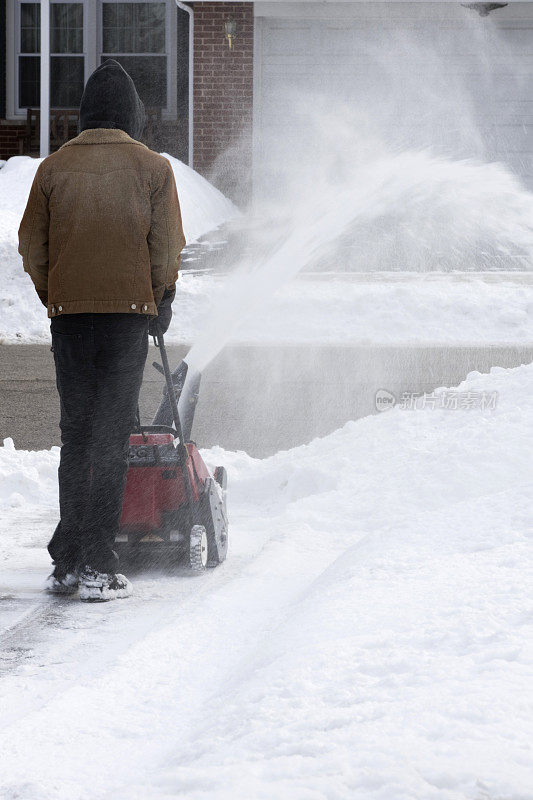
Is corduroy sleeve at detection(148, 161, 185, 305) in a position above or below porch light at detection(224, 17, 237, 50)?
below

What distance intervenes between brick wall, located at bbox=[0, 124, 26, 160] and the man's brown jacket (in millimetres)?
16437

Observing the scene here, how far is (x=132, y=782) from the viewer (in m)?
2.29

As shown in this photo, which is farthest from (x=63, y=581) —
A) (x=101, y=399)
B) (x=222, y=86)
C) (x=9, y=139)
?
(x=9, y=139)

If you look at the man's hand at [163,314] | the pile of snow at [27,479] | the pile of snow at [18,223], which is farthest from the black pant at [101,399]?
the pile of snow at [18,223]

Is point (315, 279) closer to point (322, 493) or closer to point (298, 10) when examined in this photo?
point (298, 10)

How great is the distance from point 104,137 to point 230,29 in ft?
44.8

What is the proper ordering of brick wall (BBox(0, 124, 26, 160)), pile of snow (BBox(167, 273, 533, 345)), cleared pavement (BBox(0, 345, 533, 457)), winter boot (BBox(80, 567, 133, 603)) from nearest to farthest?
winter boot (BBox(80, 567, 133, 603)) < cleared pavement (BBox(0, 345, 533, 457)) < pile of snow (BBox(167, 273, 533, 345)) < brick wall (BBox(0, 124, 26, 160))

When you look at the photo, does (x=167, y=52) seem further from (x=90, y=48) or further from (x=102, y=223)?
(x=102, y=223)

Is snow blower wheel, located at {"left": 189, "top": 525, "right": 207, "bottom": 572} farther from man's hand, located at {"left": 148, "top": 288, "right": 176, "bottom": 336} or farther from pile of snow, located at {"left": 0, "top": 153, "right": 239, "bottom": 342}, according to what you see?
pile of snow, located at {"left": 0, "top": 153, "right": 239, "bottom": 342}

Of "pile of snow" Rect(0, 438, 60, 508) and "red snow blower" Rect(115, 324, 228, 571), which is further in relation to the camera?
"pile of snow" Rect(0, 438, 60, 508)

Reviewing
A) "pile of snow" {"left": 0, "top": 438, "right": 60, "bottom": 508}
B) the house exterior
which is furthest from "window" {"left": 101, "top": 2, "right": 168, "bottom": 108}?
"pile of snow" {"left": 0, "top": 438, "right": 60, "bottom": 508}

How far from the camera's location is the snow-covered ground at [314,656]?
6.82 ft

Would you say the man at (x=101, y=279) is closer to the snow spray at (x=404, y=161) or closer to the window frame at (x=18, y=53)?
the snow spray at (x=404, y=161)

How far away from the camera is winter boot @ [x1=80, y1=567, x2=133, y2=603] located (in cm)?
385
